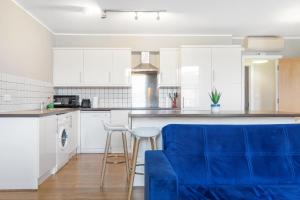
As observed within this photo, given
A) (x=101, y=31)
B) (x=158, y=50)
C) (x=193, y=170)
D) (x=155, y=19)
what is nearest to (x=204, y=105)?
(x=158, y=50)

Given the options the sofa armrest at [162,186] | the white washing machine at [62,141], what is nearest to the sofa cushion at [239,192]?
the sofa armrest at [162,186]

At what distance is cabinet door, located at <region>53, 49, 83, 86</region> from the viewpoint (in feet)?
19.2

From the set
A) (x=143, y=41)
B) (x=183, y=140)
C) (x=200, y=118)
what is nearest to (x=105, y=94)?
(x=143, y=41)

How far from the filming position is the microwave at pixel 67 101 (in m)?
5.80

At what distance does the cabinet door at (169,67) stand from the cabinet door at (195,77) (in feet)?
0.70

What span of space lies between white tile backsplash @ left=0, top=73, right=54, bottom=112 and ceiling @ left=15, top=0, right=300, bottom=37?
3.68ft

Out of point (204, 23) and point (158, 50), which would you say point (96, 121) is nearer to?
point (158, 50)

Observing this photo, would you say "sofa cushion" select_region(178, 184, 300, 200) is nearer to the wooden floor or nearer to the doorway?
the wooden floor

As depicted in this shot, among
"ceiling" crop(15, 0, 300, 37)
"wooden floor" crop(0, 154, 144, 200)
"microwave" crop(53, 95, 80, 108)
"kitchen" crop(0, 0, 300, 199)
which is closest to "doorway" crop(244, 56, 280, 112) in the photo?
"kitchen" crop(0, 0, 300, 199)

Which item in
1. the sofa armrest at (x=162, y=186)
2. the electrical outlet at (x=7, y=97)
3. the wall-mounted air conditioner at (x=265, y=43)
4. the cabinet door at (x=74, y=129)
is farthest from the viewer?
the wall-mounted air conditioner at (x=265, y=43)

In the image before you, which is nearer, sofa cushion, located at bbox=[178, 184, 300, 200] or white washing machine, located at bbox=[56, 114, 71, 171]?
sofa cushion, located at bbox=[178, 184, 300, 200]

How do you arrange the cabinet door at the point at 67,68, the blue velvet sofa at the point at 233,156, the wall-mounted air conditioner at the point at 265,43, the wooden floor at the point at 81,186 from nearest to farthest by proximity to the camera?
1. the blue velvet sofa at the point at 233,156
2. the wooden floor at the point at 81,186
3. the cabinet door at the point at 67,68
4. the wall-mounted air conditioner at the point at 265,43

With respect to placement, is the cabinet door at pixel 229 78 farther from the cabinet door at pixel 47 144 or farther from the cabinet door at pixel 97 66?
the cabinet door at pixel 47 144

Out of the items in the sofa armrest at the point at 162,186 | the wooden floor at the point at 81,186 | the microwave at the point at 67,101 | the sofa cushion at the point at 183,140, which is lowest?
the wooden floor at the point at 81,186
